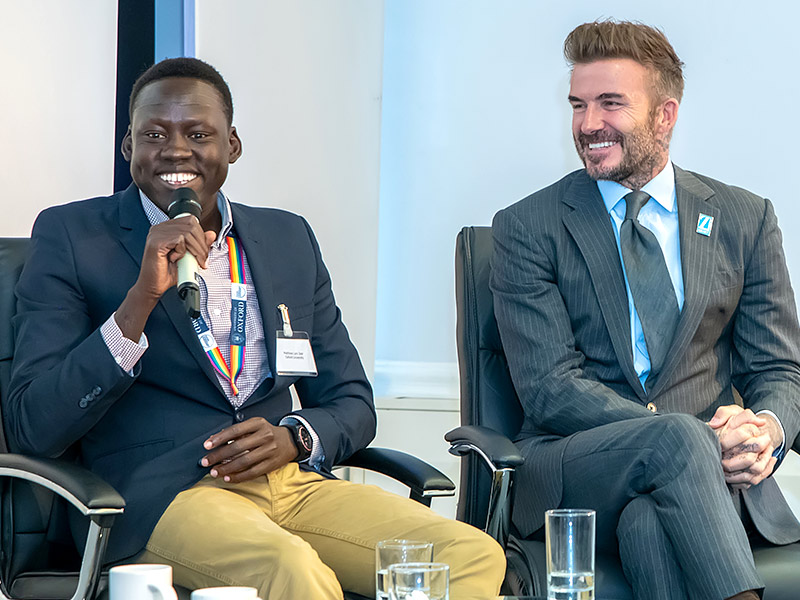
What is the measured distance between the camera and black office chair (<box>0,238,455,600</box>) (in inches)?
70.7

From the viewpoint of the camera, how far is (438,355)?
145 inches

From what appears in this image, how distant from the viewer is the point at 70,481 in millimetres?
1812

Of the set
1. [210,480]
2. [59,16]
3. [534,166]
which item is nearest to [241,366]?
[210,480]

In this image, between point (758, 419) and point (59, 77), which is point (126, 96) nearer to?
point (59, 77)

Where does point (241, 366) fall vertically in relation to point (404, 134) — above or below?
below

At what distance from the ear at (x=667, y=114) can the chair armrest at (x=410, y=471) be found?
109 cm

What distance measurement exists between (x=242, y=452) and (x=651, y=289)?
3.30ft

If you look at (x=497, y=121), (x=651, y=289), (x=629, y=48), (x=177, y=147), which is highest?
(x=629, y=48)

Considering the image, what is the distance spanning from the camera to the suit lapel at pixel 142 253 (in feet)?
7.05

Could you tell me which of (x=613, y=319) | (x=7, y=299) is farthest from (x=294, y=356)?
(x=613, y=319)

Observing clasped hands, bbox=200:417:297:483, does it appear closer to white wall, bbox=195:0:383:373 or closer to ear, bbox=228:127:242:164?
ear, bbox=228:127:242:164

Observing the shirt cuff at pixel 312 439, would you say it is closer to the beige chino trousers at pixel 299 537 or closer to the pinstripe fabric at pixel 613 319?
the beige chino trousers at pixel 299 537

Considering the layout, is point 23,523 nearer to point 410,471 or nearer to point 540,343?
point 410,471

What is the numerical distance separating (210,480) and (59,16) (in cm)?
151
